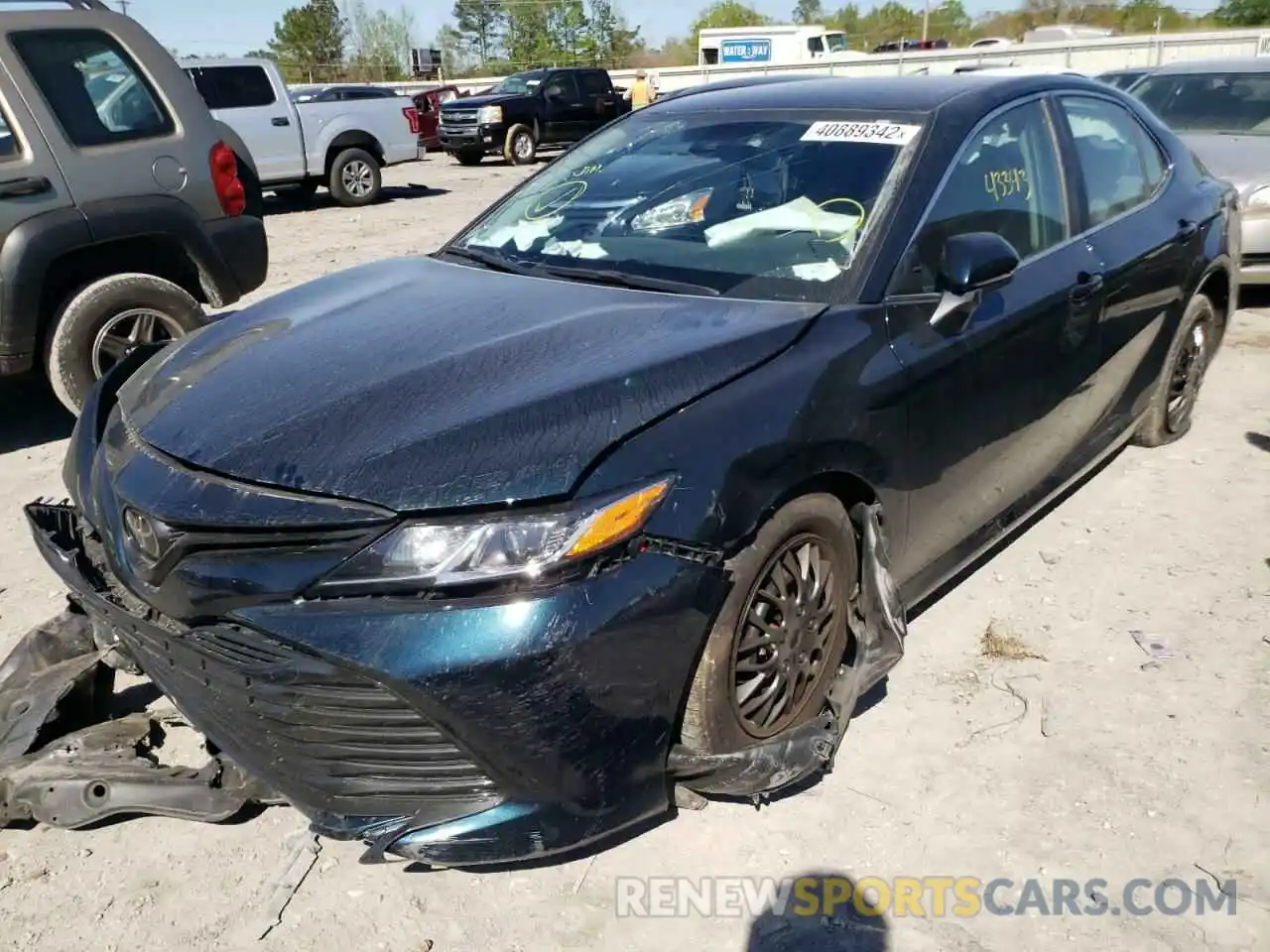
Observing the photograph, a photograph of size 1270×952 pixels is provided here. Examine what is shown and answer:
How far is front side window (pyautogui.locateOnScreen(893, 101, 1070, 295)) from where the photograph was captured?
2.91m

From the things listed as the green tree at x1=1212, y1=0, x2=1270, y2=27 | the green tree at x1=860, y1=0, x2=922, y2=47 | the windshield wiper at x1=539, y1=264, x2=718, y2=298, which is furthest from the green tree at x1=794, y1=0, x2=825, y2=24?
the windshield wiper at x1=539, y1=264, x2=718, y2=298

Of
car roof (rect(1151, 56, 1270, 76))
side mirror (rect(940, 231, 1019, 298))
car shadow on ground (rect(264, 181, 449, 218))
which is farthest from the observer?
car shadow on ground (rect(264, 181, 449, 218))

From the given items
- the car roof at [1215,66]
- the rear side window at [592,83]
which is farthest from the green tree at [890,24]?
the car roof at [1215,66]

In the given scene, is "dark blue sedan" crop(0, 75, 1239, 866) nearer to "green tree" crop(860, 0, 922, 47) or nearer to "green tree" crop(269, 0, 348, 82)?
"green tree" crop(269, 0, 348, 82)

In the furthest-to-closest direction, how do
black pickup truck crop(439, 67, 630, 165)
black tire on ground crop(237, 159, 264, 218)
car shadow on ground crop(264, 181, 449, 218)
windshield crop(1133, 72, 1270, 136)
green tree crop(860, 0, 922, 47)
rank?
green tree crop(860, 0, 922, 47)
black pickup truck crop(439, 67, 630, 165)
car shadow on ground crop(264, 181, 449, 218)
windshield crop(1133, 72, 1270, 136)
black tire on ground crop(237, 159, 264, 218)

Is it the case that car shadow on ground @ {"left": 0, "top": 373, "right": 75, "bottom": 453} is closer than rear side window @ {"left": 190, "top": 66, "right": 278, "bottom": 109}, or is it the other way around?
car shadow on ground @ {"left": 0, "top": 373, "right": 75, "bottom": 453}

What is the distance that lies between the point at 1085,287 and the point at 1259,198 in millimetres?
4389

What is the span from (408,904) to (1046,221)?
2839 mm

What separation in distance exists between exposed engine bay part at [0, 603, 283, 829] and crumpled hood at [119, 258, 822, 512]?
30.4 inches

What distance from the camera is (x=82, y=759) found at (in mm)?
2590

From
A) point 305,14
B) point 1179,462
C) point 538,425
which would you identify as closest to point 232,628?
point 538,425

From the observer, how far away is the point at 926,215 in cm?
293

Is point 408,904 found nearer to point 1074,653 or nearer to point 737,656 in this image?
point 737,656

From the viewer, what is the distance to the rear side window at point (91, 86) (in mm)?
5125
